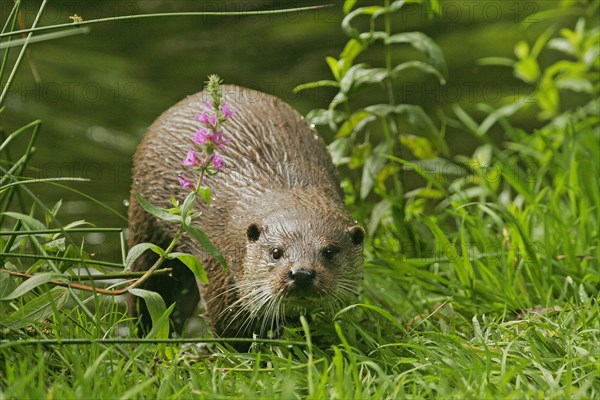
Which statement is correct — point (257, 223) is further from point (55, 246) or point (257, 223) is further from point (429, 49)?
point (429, 49)

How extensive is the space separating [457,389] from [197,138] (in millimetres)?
1077

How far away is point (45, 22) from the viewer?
28.0ft

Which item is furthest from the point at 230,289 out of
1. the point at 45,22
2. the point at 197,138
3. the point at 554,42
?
the point at 45,22

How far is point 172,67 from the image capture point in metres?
8.60

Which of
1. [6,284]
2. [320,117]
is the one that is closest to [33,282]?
[6,284]

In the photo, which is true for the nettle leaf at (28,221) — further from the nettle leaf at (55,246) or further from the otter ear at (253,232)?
the otter ear at (253,232)

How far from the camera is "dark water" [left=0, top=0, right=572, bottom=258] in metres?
7.34

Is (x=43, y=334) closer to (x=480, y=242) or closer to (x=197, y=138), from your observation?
(x=197, y=138)

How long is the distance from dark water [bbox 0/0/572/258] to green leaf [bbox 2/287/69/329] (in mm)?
3489

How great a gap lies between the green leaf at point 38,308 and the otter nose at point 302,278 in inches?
29.9

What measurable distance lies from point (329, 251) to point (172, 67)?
17.2ft

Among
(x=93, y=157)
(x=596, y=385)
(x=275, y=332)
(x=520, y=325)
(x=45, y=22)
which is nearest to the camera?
(x=596, y=385)

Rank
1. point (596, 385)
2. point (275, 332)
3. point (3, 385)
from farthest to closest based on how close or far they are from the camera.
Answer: point (275, 332) → point (596, 385) → point (3, 385)

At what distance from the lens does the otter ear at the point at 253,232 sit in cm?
372
